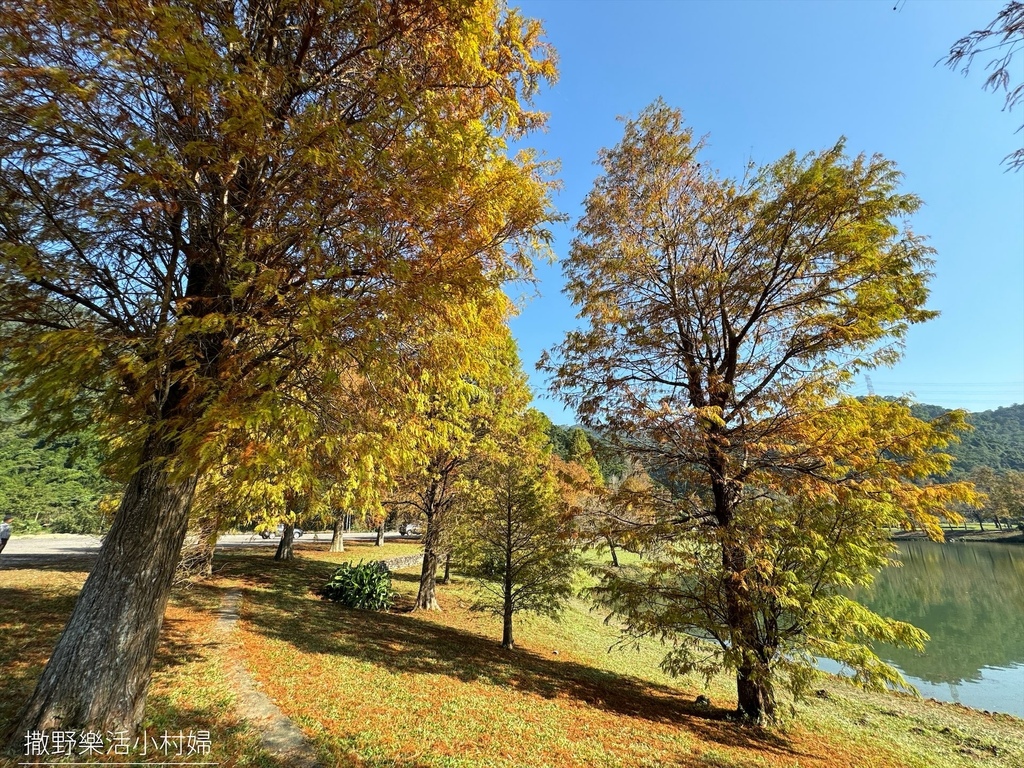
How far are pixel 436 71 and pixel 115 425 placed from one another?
189 inches

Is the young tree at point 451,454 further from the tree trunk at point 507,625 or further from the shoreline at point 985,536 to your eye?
the shoreline at point 985,536

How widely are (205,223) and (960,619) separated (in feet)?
119

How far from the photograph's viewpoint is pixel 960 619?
2314cm

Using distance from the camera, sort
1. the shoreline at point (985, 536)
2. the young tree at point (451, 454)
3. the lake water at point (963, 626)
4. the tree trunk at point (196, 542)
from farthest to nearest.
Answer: the shoreline at point (985, 536)
the lake water at point (963, 626)
the young tree at point (451, 454)
the tree trunk at point (196, 542)

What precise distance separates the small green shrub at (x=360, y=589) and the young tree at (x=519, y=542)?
10.2ft

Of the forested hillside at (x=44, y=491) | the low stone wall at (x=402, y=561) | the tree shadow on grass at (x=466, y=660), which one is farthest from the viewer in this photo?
the forested hillside at (x=44, y=491)

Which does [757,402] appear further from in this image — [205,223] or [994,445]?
[994,445]

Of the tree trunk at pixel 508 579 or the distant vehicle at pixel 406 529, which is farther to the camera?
the distant vehicle at pixel 406 529

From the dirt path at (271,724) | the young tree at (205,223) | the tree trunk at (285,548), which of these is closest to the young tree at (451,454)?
the dirt path at (271,724)

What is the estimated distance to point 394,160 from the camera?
4242 millimetres

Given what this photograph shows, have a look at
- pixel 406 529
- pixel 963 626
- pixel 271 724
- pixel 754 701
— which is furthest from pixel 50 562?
pixel 963 626

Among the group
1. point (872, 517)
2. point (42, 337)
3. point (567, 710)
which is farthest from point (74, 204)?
point (872, 517)

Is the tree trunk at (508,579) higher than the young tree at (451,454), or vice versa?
the young tree at (451,454)

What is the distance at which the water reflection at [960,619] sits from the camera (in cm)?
1509
